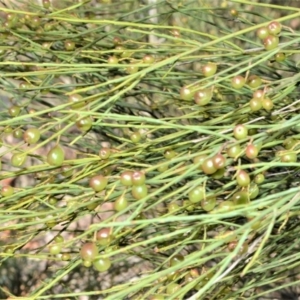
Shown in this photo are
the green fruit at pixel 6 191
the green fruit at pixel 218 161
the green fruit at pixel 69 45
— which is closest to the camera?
the green fruit at pixel 218 161

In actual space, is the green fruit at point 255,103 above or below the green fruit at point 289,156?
above

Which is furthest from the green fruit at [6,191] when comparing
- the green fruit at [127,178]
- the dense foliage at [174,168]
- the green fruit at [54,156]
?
the green fruit at [127,178]

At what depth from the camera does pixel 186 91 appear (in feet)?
2.45

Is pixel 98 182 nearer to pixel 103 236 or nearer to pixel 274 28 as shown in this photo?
pixel 103 236

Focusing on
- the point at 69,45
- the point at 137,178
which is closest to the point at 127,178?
the point at 137,178

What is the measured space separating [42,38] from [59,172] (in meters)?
0.33

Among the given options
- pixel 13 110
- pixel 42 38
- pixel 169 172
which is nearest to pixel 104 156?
pixel 169 172

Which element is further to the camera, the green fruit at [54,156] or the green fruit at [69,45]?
the green fruit at [69,45]

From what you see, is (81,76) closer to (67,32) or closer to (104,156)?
(67,32)

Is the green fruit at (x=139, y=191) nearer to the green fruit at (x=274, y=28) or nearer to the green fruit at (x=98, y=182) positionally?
the green fruit at (x=98, y=182)

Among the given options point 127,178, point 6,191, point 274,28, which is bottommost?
point 6,191

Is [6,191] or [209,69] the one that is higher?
[209,69]

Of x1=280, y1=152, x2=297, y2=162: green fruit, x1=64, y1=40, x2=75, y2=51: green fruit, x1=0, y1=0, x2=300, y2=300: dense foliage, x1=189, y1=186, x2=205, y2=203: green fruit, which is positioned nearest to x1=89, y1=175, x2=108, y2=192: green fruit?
x1=0, y1=0, x2=300, y2=300: dense foliage

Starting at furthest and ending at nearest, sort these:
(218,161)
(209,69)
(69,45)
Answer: (69,45) → (209,69) → (218,161)
